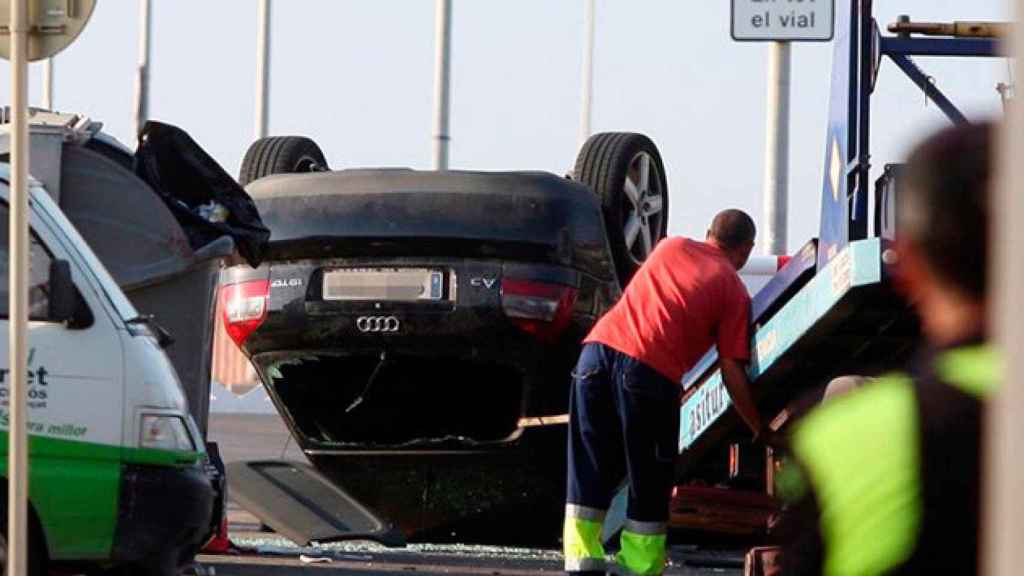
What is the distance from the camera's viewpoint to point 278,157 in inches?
464

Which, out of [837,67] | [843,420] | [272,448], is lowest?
[272,448]

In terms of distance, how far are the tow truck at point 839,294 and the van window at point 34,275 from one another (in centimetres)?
252

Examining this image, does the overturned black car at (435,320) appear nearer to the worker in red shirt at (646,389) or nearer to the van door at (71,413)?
the worker in red shirt at (646,389)

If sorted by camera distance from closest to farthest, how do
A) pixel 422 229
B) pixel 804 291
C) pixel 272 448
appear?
1. pixel 804 291
2. pixel 422 229
3. pixel 272 448

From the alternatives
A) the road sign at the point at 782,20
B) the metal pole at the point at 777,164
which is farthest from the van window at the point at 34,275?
the metal pole at the point at 777,164

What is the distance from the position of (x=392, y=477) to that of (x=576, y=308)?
1178 millimetres

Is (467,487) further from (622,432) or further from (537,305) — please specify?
(622,432)

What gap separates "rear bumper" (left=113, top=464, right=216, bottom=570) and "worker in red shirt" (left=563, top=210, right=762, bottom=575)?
1.50 meters

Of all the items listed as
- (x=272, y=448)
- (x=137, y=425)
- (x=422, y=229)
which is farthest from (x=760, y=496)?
(x=272, y=448)

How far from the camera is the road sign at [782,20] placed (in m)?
14.6

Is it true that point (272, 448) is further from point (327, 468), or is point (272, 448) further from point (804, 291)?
point (804, 291)

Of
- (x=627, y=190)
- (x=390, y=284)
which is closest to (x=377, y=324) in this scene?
(x=390, y=284)

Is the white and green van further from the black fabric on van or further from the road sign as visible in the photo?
the road sign

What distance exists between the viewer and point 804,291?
8852mm
